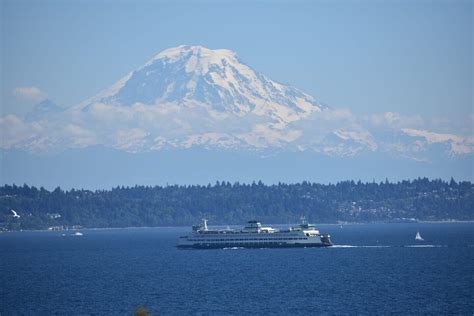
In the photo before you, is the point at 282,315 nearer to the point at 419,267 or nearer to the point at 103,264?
the point at 419,267

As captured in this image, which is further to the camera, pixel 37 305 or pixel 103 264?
pixel 103 264

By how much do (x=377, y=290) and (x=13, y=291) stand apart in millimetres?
41175

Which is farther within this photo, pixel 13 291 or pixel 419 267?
pixel 419 267

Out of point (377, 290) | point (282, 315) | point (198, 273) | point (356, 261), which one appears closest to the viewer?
point (282, 315)

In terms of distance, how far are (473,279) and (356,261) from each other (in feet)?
123

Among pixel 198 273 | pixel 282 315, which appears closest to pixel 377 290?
pixel 282 315

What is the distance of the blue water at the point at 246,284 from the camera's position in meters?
114

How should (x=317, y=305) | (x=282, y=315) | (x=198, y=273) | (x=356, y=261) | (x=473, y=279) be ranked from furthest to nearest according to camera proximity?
(x=356, y=261) → (x=198, y=273) → (x=473, y=279) → (x=317, y=305) → (x=282, y=315)

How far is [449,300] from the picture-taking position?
116 metres

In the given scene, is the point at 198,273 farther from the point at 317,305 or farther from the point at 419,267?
the point at 317,305

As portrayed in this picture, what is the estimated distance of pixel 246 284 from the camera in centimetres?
13688

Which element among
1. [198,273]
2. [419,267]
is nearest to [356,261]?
[419,267]

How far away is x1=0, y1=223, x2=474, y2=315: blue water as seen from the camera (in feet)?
374

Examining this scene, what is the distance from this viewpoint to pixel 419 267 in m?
158
